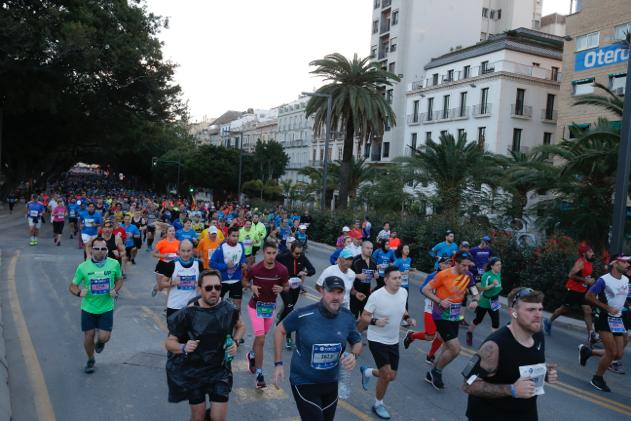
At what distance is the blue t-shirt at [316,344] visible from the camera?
458cm

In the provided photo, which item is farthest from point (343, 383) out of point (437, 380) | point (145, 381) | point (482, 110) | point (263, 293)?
point (482, 110)

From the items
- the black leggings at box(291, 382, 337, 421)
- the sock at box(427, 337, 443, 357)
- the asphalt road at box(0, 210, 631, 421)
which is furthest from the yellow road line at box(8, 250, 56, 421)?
the sock at box(427, 337, 443, 357)

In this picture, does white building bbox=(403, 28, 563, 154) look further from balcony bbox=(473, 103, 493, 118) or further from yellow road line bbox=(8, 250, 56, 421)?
yellow road line bbox=(8, 250, 56, 421)

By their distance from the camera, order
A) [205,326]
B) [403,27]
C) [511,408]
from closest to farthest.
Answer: [511,408], [205,326], [403,27]

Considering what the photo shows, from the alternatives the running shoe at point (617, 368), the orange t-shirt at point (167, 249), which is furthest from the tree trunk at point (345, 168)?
the running shoe at point (617, 368)

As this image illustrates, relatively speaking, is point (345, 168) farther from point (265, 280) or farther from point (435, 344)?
point (265, 280)

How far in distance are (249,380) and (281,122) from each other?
274 feet

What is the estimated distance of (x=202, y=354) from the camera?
459 centimetres

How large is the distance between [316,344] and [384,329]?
1729 mm

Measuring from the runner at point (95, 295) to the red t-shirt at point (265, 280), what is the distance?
1.65 m

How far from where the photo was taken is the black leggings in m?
4.52

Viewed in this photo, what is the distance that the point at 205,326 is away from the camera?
458 centimetres

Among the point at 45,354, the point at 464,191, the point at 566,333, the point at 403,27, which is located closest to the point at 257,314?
the point at 45,354

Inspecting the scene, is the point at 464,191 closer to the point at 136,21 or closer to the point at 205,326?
the point at 205,326
